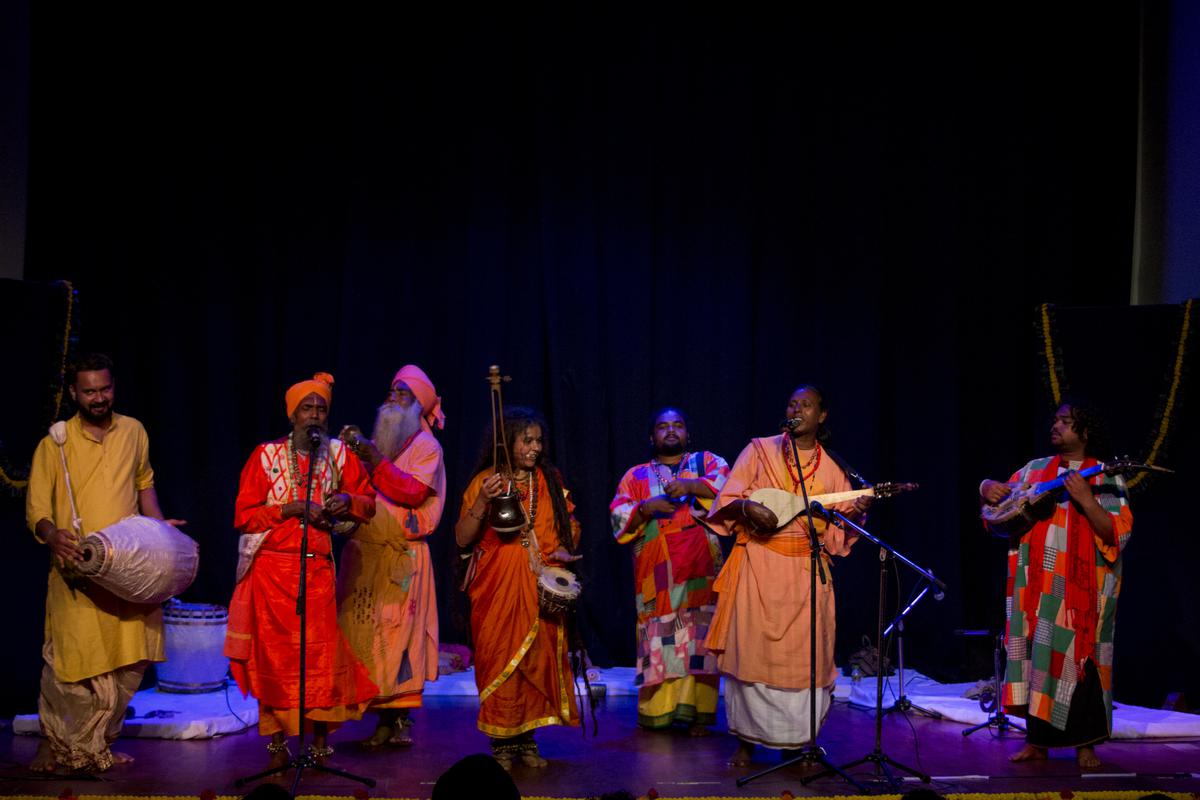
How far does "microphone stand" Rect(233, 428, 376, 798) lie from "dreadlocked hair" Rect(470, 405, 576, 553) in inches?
34.4

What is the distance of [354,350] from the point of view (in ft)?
30.7

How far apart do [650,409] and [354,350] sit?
2295mm

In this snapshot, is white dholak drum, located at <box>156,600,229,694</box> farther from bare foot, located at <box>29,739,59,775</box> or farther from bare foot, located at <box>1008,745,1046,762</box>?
bare foot, located at <box>1008,745,1046,762</box>

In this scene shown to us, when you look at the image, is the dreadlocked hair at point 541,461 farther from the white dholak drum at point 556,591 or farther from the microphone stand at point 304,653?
the microphone stand at point 304,653

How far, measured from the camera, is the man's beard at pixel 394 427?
7.36m

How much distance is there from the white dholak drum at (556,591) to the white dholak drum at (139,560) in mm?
1823

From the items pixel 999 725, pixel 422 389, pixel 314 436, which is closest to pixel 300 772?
pixel 314 436

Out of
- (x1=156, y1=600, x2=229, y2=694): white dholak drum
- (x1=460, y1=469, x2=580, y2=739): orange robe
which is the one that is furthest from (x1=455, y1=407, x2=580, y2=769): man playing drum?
(x1=156, y1=600, x2=229, y2=694): white dholak drum

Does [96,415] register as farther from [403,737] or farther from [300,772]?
[403,737]

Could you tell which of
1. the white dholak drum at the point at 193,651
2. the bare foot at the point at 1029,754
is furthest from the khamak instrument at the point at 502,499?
the bare foot at the point at 1029,754

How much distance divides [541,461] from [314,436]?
124 centimetres

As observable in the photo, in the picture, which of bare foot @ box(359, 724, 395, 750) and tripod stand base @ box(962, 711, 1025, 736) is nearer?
bare foot @ box(359, 724, 395, 750)

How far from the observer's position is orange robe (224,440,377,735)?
6188 mm

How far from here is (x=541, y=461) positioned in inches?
259
